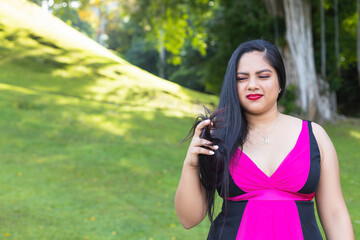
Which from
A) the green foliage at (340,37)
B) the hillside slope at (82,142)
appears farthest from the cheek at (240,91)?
the green foliage at (340,37)

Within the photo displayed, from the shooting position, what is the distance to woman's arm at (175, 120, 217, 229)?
68.4 inches

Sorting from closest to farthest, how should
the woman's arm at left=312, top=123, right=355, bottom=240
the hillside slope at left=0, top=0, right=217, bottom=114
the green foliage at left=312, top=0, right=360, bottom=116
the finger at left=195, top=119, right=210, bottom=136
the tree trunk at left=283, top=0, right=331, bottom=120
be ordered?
the finger at left=195, top=119, right=210, bottom=136, the woman's arm at left=312, top=123, right=355, bottom=240, the tree trunk at left=283, top=0, right=331, bottom=120, the green foliage at left=312, top=0, right=360, bottom=116, the hillside slope at left=0, top=0, right=217, bottom=114

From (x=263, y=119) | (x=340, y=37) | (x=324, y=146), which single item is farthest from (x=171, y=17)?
(x=324, y=146)

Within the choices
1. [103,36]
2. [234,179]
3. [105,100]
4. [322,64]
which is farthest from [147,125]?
[103,36]

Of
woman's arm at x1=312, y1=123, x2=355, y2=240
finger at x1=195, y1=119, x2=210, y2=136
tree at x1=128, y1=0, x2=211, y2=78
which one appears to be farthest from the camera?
tree at x1=128, y1=0, x2=211, y2=78

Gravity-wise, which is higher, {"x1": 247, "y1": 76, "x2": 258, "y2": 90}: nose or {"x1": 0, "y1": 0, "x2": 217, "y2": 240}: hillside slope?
{"x1": 247, "y1": 76, "x2": 258, "y2": 90}: nose

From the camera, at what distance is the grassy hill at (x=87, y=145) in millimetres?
6094

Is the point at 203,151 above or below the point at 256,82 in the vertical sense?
below

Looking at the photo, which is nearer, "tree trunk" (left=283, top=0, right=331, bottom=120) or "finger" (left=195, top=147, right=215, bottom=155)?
"finger" (left=195, top=147, right=215, bottom=155)

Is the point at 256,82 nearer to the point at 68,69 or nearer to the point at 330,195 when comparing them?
the point at 330,195

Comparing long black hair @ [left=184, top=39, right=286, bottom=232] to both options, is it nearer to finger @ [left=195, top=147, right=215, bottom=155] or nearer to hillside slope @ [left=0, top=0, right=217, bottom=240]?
finger @ [left=195, top=147, right=215, bottom=155]

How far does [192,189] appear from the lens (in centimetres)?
182

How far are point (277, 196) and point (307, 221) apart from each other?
16 cm

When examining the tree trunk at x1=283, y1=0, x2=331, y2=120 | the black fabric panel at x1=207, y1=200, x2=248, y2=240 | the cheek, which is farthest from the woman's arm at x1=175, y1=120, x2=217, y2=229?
the tree trunk at x1=283, y1=0, x2=331, y2=120
